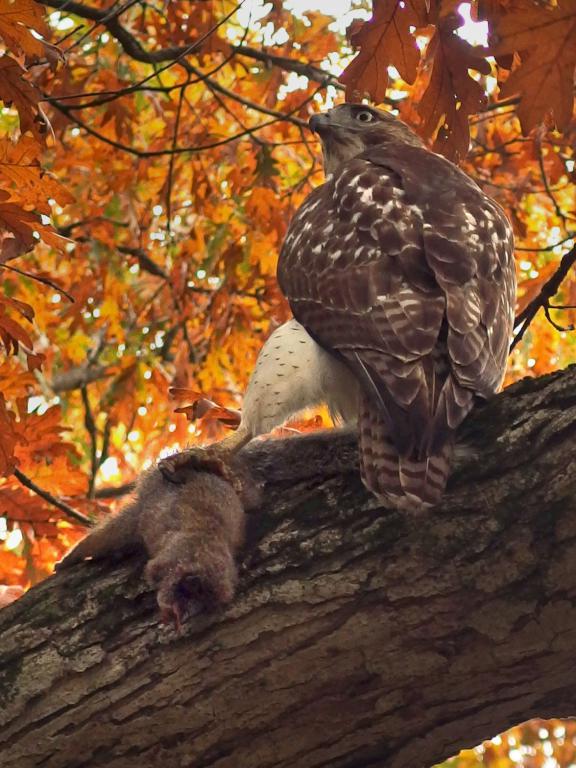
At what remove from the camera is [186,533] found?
10.0 feet

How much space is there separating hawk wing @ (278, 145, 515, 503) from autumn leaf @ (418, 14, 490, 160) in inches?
7.6

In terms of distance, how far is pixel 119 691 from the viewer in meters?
2.78

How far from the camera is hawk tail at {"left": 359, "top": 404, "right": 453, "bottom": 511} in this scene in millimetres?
2777

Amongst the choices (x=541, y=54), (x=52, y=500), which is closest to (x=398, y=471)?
(x=541, y=54)

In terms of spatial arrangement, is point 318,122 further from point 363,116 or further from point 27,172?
point 27,172

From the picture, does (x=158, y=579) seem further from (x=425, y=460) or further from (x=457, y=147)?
(x=457, y=147)

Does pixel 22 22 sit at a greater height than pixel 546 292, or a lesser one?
greater

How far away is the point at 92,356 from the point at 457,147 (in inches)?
196

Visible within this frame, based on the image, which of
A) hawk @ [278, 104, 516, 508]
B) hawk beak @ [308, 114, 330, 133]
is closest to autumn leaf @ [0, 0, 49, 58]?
hawk @ [278, 104, 516, 508]

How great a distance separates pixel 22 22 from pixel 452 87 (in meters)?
1.20

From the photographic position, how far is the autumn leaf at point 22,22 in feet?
10.6

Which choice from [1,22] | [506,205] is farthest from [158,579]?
[506,205]

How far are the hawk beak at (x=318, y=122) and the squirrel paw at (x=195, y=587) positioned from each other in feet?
Result: 8.98

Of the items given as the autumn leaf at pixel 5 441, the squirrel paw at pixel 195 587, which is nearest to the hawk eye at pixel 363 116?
the autumn leaf at pixel 5 441
